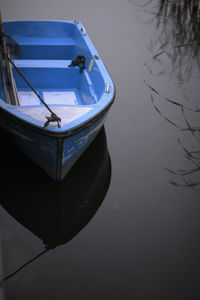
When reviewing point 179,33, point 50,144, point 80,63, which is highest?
point 80,63

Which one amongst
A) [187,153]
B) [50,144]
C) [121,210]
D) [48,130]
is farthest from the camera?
[187,153]

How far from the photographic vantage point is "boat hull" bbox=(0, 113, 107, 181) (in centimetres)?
299

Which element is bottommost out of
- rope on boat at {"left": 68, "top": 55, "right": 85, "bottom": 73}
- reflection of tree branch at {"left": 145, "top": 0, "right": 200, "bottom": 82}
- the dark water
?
the dark water

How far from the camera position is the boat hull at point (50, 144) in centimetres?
299

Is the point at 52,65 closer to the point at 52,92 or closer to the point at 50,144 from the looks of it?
the point at 52,92

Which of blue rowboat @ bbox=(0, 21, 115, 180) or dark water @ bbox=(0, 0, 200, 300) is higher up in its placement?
blue rowboat @ bbox=(0, 21, 115, 180)

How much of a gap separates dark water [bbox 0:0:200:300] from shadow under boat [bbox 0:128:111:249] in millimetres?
12

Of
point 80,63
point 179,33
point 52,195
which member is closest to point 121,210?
point 52,195

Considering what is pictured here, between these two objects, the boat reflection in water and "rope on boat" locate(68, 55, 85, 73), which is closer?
the boat reflection in water

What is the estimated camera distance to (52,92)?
475 cm

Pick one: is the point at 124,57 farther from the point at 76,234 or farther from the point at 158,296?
the point at 158,296

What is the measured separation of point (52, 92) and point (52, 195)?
6.35 feet

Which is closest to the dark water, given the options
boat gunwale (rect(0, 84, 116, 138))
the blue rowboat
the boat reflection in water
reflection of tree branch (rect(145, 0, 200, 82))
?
the boat reflection in water

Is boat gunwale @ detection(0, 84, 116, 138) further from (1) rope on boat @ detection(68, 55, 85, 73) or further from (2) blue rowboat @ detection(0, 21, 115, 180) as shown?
(1) rope on boat @ detection(68, 55, 85, 73)
